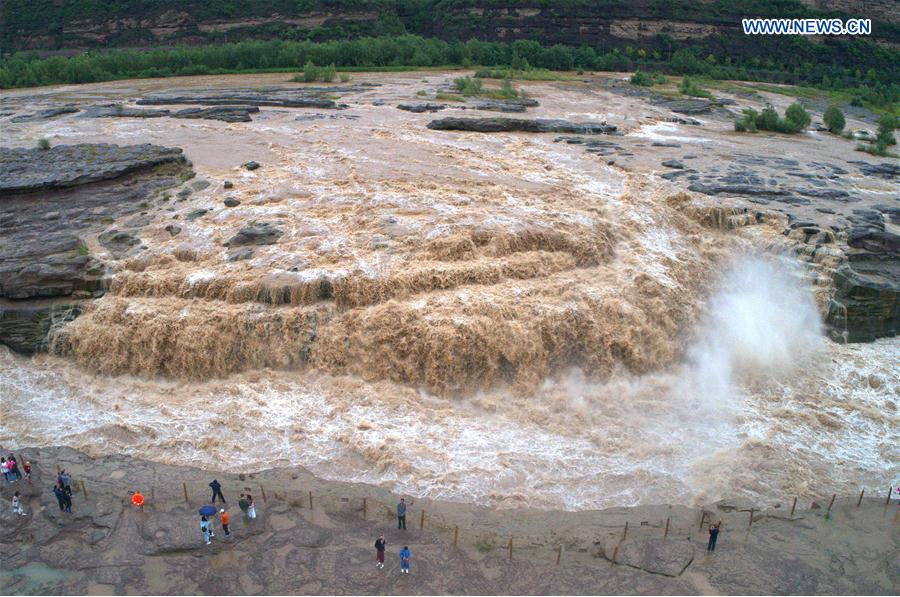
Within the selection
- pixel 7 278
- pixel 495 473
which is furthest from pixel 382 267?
pixel 7 278

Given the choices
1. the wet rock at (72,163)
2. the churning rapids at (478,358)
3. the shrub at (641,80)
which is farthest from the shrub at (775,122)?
the wet rock at (72,163)

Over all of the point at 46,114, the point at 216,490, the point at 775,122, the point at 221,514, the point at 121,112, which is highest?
the point at 775,122

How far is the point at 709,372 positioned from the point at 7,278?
17020mm

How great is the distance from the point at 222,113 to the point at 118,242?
1598 cm

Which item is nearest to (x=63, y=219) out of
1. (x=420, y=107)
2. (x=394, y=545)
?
(x=394, y=545)

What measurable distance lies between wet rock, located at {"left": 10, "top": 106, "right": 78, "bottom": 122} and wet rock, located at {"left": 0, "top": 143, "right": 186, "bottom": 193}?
877cm

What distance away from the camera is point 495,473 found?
43.5ft

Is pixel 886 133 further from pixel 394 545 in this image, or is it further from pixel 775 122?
pixel 394 545

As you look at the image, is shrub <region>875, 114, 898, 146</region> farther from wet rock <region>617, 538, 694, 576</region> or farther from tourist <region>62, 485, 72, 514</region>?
tourist <region>62, 485, 72, 514</region>

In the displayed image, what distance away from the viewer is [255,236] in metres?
18.8

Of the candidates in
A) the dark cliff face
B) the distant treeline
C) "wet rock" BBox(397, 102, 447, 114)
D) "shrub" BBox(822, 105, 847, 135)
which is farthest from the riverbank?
the dark cliff face

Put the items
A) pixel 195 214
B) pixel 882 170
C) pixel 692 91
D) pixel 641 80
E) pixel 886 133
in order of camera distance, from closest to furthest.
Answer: pixel 195 214 → pixel 882 170 → pixel 886 133 → pixel 692 91 → pixel 641 80

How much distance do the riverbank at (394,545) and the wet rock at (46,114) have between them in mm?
25837

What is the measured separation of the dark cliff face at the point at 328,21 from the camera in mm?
63375
